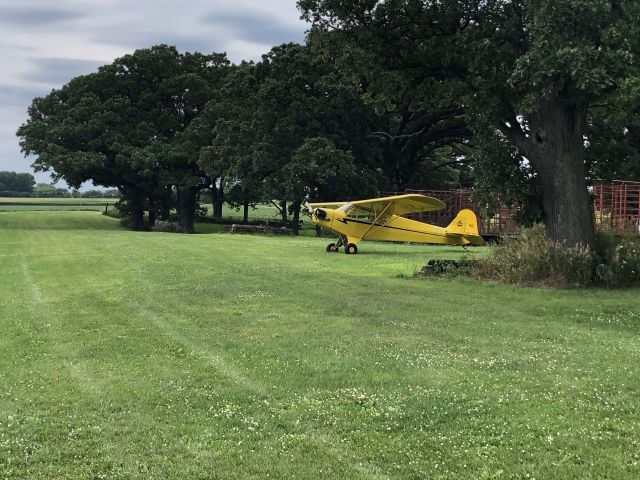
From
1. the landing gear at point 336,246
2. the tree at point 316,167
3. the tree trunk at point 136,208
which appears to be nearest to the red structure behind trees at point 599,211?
the landing gear at point 336,246

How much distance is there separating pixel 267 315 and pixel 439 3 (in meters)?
9.82

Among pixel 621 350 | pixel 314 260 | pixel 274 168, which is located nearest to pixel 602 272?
pixel 621 350

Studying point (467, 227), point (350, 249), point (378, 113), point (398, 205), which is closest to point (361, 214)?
point (398, 205)

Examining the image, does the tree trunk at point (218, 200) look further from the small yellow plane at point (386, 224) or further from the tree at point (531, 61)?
the tree at point (531, 61)

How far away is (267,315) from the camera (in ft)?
29.8

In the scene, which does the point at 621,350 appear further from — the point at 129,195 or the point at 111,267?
the point at 129,195

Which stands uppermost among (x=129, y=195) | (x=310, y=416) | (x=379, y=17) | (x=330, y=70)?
(x=330, y=70)

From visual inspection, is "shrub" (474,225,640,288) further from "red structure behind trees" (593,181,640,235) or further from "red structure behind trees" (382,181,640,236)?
"red structure behind trees" (593,181,640,235)

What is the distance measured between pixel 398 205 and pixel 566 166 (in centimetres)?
978

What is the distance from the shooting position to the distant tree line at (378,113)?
1139 centimetres

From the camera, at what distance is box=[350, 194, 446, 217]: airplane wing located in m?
21.5

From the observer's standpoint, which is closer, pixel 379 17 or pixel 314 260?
pixel 379 17

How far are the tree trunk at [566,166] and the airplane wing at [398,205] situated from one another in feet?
26.8

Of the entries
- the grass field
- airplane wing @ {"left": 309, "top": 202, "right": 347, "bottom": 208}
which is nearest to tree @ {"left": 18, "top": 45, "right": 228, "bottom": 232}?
airplane wing @ {"left": 309, "top": 202, "right": 347, "bottom": 208}
